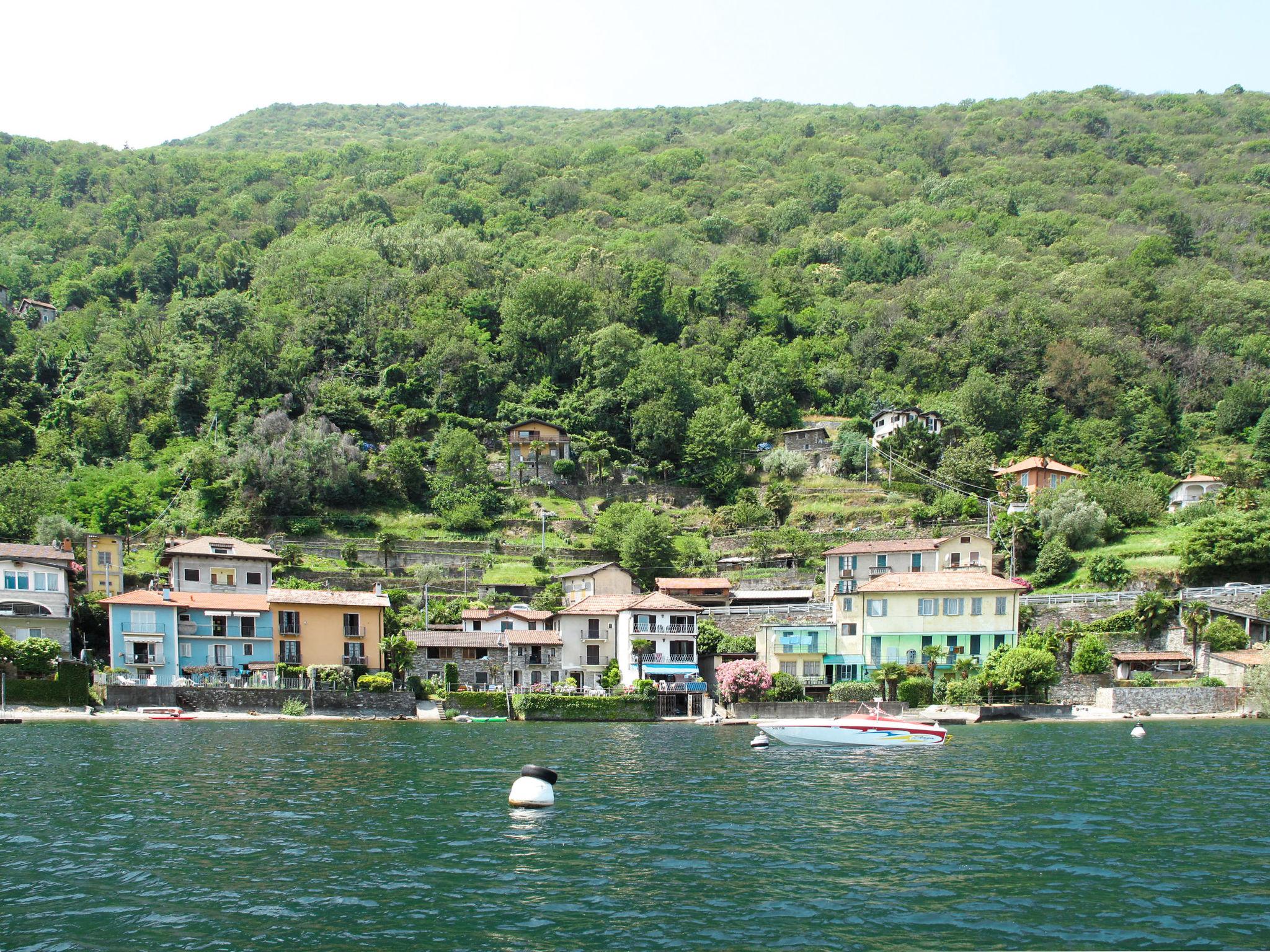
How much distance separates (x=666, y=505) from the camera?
92.1 metres

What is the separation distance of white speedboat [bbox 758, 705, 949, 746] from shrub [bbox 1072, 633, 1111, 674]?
16.4 meters

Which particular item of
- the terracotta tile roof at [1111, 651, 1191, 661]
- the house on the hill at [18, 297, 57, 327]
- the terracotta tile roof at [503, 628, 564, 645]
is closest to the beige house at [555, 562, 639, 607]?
the terracotta tile roof at [503, 628, 564, 645]

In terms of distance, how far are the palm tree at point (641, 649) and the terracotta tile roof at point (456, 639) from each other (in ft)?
24.0

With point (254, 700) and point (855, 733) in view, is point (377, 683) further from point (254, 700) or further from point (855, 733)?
point (855, 733)

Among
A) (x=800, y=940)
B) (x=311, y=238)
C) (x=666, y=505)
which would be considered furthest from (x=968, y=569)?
(x=311, y=238)

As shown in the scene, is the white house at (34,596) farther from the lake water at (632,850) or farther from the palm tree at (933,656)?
the palm tree at (933,656)

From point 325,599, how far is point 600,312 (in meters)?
55.2

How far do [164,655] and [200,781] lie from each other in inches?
1256

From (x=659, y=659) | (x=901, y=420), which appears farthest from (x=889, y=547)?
(x=901, y=420)

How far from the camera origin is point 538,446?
309 feet

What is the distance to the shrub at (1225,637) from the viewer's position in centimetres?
5791

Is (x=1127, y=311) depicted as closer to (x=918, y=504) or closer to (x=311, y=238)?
(x=918, y=504)

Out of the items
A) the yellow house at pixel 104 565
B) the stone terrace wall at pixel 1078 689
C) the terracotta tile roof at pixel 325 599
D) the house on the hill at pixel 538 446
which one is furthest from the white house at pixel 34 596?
the stone terrace wall at pixel 1078 689

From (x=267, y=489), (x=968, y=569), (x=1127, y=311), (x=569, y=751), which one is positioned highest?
(x=1127, y=311)
